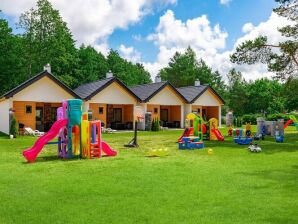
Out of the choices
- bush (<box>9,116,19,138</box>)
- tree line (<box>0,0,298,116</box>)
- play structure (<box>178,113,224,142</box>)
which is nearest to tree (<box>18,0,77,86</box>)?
tree line (<box>0,0,298,116</box>)

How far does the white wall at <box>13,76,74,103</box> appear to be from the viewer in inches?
1125

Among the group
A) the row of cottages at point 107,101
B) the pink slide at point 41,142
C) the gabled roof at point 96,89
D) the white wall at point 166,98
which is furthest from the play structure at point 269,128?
the pink slide at point 41,142

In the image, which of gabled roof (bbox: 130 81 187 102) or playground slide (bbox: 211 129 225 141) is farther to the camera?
gabled roof (bbox: 130 81 187 102)

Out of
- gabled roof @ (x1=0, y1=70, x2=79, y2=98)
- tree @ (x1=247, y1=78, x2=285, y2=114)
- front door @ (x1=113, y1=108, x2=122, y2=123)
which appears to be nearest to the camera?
gabled roof @ (x1=0, y1=70, x2=79, y2=98)

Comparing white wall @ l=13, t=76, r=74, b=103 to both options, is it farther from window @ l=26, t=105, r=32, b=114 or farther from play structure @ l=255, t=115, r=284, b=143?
play structure @ l=255, t=115, r=284, b=143

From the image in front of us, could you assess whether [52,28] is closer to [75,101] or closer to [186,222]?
[75,101]

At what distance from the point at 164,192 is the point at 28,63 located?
144ft

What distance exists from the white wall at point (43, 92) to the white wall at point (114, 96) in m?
3.14

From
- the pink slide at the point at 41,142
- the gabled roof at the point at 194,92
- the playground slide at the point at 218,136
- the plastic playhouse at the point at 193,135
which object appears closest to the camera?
the pink slide at the point at 41,142

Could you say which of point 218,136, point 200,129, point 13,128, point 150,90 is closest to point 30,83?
point 13,128

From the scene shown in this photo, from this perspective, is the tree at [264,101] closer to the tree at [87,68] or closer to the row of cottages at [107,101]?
the row of cottages at [107,101]

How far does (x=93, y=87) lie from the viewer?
34188 millimetres

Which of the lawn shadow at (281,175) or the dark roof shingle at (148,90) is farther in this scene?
the dark roof shingle at (148,90)

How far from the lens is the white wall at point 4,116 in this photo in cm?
2745
